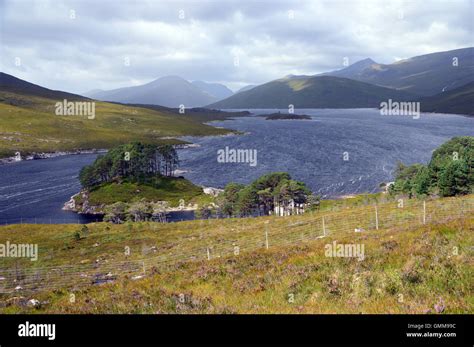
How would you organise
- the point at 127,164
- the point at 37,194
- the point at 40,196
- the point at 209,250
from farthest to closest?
the point at 127,164 → the point at 37,194 → the point at 40,196 → the point at 209,250

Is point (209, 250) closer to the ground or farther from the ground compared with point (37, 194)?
farther from the ground

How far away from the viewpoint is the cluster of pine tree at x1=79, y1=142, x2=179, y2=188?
158 m

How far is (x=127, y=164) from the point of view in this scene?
168 m

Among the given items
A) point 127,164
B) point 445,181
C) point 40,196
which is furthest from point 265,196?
point 40,196

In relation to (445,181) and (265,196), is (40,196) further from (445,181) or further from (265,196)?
(445,181)

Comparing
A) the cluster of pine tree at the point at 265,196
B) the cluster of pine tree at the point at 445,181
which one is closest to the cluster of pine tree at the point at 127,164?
the cluster of pine tree at the point at 265,196

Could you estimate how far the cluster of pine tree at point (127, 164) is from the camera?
158 m

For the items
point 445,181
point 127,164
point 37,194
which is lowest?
point 37,194

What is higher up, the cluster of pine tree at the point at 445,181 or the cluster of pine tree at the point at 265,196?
the cluster of pine tree at the point at 445,181

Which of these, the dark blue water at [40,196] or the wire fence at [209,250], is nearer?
the wire fence at [209,250]

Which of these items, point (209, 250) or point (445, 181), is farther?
point (445, 181)
